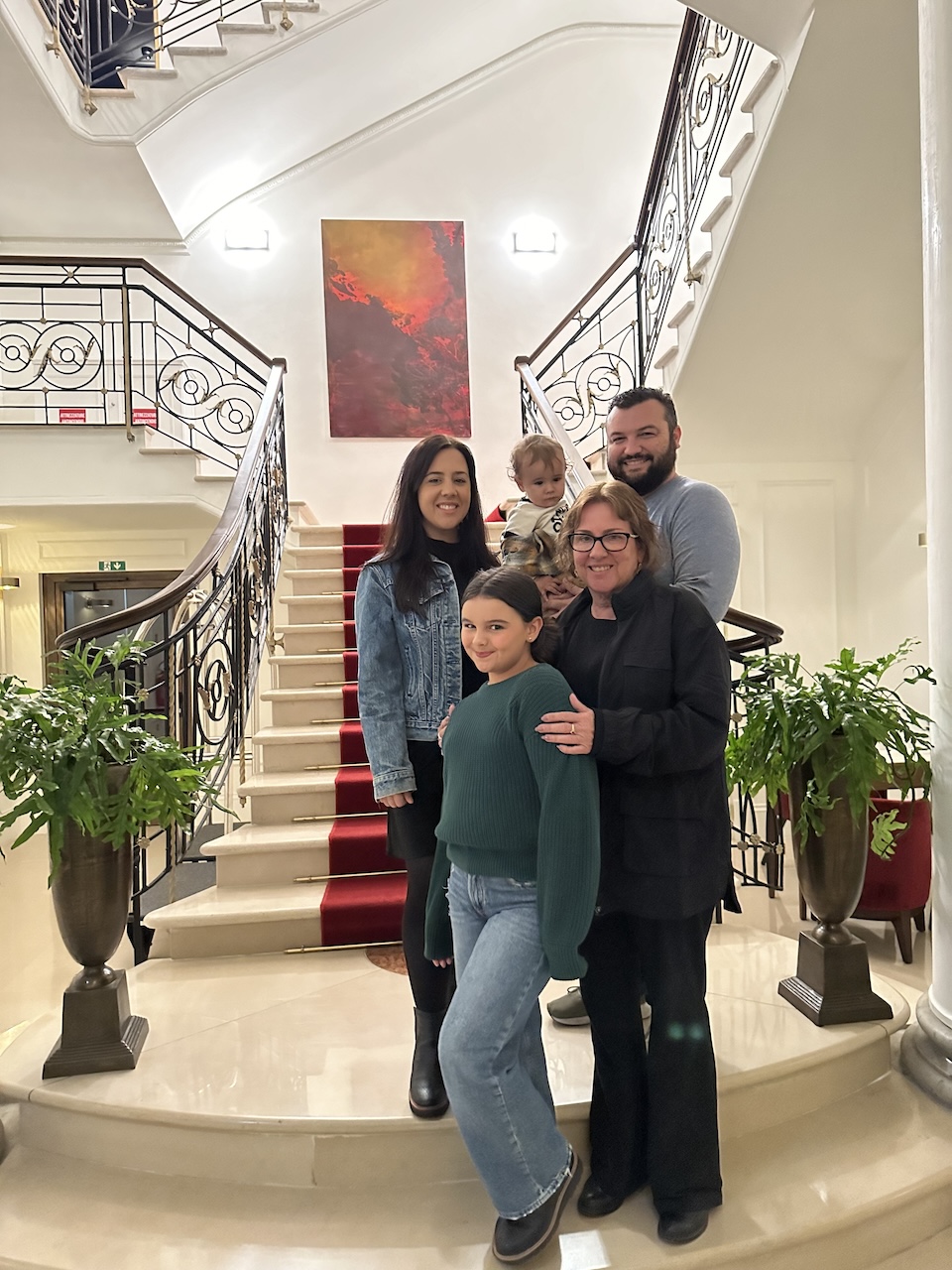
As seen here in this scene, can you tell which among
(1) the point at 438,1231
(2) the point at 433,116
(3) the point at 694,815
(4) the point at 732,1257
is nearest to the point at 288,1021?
(1) the point at 438,1231

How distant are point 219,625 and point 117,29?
685 cm

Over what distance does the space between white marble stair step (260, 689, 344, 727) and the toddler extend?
2056mm

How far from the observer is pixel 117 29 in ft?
25.3

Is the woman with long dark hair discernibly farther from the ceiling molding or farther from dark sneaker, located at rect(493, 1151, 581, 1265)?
the ceiling molding

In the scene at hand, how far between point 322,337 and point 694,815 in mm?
7041

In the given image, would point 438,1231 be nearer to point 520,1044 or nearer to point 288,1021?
point 520,1044

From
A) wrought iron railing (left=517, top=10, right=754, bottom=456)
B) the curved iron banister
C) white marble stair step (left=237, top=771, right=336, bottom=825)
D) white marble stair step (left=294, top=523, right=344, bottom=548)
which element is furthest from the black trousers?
white marble stair step (left=294, top=523, right=344, bottom=548)

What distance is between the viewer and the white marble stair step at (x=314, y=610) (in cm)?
516

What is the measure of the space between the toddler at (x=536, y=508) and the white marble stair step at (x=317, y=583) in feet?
10.00

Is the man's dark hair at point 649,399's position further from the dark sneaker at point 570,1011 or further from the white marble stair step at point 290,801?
the white marble stair step at point 290,801

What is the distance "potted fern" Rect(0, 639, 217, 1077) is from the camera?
2.27 m

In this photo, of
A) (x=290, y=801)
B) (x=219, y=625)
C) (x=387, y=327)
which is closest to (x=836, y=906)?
(x=290, y=801)

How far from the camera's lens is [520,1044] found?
1723mm

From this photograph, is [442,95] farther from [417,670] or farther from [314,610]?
[417,670]
